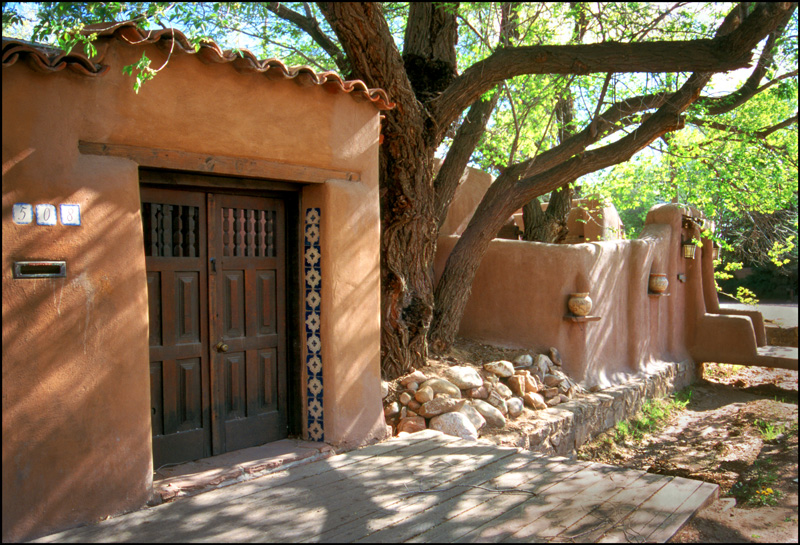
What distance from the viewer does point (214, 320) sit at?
189 inches

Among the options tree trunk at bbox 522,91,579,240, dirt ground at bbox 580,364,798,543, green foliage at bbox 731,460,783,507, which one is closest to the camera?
dirt ground at bbox 580,364,798,543

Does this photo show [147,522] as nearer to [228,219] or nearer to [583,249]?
[228,219]

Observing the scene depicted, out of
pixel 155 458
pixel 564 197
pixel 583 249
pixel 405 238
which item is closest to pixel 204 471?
pixel 155 458

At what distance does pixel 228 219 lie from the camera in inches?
194

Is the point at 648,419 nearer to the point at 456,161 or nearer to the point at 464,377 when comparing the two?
the point at 464,377

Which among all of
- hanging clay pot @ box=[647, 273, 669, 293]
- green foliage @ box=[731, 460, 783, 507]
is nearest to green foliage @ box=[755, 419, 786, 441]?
green foliage @ box=[731, 460, 783, 507]

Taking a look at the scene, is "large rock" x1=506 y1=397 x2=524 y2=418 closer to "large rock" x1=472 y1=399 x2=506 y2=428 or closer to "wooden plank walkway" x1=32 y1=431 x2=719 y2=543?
"large rock" x1=472 y1=399 x2=506 y2=428

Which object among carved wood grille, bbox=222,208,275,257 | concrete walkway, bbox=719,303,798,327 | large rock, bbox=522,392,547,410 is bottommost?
large rock, bbox=522,392,547,410

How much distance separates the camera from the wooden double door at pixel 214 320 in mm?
4535

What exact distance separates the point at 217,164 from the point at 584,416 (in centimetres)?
543

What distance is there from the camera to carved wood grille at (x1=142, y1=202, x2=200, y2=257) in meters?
4.46

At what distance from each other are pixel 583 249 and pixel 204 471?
606 cm

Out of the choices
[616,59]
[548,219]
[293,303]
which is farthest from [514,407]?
[548,219]

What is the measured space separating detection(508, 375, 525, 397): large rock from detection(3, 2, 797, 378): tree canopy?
0.99 meters
